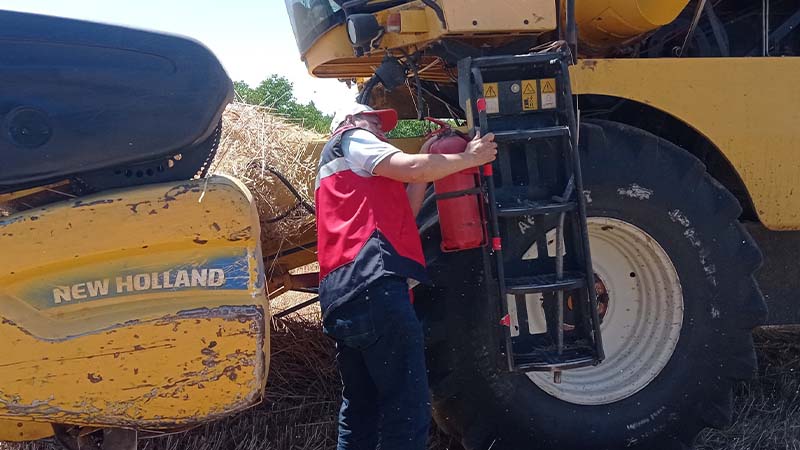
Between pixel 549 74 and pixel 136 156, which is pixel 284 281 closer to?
pixel 136 156

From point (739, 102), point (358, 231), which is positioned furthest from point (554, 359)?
point (739, 102)

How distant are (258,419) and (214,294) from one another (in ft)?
4.83

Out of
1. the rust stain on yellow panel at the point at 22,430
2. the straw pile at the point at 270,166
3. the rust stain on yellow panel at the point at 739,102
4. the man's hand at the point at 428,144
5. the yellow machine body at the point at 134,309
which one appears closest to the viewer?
the yellow machine body at the point at 134,309

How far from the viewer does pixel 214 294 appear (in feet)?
9.40

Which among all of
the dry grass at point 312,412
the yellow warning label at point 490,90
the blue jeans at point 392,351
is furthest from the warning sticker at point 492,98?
the dry grass at point 312,412

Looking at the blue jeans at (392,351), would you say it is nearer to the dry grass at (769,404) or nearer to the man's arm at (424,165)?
the man's arm at (424,165)

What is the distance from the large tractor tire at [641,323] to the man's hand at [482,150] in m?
0.44

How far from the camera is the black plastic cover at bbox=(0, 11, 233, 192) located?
2.81 meters

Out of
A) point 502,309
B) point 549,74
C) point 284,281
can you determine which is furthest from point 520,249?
point 284,281

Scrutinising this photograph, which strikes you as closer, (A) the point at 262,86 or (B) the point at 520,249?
(B) the point at 520,249

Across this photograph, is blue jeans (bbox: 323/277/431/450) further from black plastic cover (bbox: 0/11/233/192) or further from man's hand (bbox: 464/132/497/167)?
black plastic cover (bbox: 0/11/233/192)

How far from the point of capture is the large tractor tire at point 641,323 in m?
3.46

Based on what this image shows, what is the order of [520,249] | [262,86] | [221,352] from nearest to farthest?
[221,352], [520,249], [262,86]

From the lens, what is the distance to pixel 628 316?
382 centimetres
